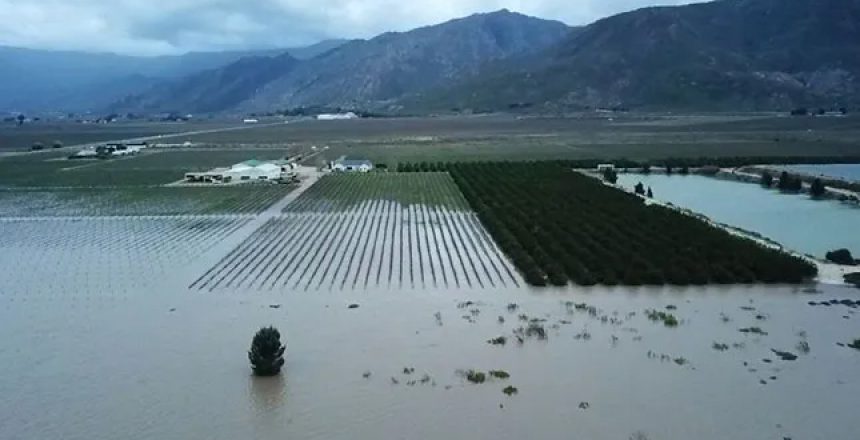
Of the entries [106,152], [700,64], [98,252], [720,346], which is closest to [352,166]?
[106,152]

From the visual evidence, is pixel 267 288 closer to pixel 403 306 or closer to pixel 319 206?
pixel 403 306

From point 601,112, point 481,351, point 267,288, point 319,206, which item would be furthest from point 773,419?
point 601,112

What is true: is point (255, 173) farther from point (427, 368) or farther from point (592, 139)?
point (592, 139)

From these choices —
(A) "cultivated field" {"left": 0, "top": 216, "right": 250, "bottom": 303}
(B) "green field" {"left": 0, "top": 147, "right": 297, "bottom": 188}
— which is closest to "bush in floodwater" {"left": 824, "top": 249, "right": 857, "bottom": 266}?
(A) "cultivated field" {"left": 0, "top": 216, "right": 250, "bottom": 303}

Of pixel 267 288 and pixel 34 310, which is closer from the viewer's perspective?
pixel 34 310

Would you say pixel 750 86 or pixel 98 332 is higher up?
pixel 750 86

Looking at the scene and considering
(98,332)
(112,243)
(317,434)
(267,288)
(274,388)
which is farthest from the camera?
(112,243)

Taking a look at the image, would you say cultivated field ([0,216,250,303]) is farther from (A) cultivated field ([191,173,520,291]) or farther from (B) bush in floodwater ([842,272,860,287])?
(B) bush in floodwater ([842,272,860,287])
